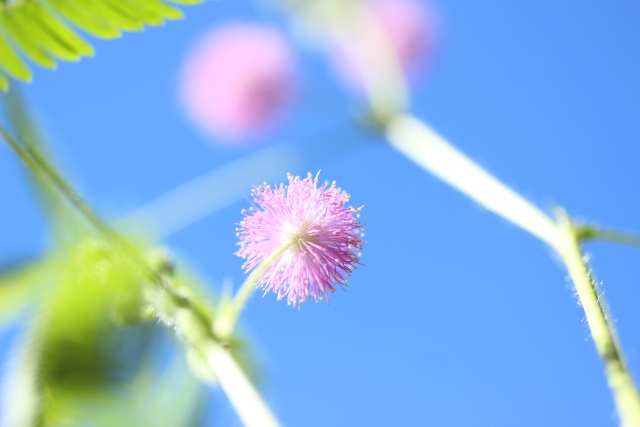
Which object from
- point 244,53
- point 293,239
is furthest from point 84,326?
point 244,53

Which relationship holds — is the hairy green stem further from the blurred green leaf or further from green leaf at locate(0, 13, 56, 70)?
the blurred green leaf

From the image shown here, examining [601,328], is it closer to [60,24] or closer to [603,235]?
[603,235]

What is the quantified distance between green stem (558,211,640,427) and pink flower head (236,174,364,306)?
0.18 metres

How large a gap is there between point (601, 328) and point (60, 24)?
1.69ft

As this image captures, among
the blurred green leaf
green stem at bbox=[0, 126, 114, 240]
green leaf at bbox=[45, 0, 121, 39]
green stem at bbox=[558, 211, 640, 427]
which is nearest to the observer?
green stem at bbox=[558, 211, 640, 427]

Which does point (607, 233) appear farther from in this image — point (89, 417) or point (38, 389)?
point (89, 417)

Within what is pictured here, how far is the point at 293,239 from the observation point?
627 millimetres

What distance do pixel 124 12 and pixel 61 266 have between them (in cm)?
48

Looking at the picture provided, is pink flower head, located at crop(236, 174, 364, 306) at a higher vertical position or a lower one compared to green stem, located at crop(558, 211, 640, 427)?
higher

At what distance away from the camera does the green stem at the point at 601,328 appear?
37 centimetres

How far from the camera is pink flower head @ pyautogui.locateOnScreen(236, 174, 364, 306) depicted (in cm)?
59

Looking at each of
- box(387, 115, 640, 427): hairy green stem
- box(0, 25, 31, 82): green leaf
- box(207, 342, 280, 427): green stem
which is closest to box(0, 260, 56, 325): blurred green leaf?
box(0, 25, 31, 82): green leaf

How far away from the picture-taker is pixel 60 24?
59 cm

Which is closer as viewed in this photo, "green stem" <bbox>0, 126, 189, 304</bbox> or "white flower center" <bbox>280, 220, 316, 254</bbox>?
"green stem" <bbox>0, 126, 189, 304</bbox>
